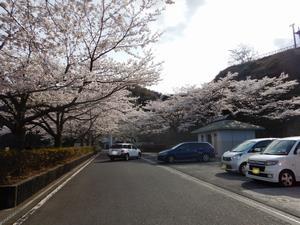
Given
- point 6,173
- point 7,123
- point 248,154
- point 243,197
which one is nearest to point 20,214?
point 6,173

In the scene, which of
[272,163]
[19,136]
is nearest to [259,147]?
[272,163]

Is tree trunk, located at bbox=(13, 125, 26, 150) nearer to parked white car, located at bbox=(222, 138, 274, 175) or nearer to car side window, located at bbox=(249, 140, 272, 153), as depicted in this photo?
parked white car, located at bbox=(222, 138, 274, 175)

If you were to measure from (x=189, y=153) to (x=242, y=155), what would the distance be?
11.4 meters

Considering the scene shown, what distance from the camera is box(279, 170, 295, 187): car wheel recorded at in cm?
1193

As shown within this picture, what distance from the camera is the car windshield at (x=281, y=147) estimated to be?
1254 cm

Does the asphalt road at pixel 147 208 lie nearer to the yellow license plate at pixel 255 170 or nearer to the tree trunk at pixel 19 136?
the yellow license plate at pixel 255 170

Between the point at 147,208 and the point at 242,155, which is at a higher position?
the point at 242,155

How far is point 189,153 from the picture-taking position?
27844mm

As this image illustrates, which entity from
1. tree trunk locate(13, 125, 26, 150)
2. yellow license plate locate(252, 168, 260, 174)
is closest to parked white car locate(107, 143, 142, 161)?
tree trunk locate(13, 125, 26, 150)

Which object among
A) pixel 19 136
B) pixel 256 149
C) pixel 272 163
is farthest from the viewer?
pixel 256 149

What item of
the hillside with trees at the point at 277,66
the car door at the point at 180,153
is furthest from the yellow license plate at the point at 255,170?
the hillside with trees at the point at 277,66

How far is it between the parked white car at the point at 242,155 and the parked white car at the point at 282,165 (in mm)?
3536

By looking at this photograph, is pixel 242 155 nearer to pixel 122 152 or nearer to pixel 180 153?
pixel 180 153

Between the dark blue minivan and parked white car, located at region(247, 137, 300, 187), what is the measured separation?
48.5 feet
